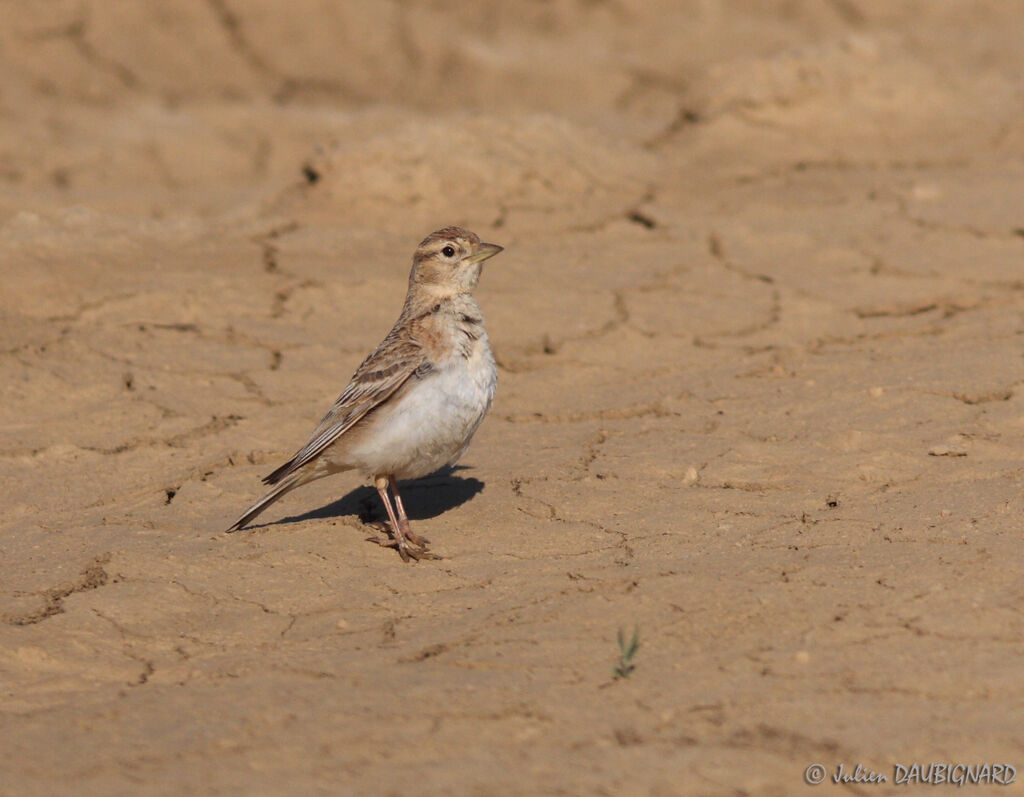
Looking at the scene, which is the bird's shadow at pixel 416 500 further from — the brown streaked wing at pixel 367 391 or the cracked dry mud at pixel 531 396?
the brown streaked wing at pixel 367 391

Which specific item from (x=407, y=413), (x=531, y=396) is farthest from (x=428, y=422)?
(x=531, y=396)

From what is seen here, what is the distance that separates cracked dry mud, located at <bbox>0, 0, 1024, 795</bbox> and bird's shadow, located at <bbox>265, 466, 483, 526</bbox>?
31mm

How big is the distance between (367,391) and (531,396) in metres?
1.40

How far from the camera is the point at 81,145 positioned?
908 cm

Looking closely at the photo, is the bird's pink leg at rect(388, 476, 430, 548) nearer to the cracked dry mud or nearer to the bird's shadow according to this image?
the cracked dry mud

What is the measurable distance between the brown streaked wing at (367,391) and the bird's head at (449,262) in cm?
31

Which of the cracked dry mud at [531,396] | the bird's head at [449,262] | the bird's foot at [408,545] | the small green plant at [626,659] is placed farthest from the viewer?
the bird's head at [449,262]

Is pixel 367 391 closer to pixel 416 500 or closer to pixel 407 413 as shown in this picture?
pixel 407 413

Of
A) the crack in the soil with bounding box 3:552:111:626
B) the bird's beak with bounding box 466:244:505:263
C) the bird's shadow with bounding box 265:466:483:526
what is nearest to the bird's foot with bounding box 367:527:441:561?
the bird's shadow with bounding box 265:466:483:526

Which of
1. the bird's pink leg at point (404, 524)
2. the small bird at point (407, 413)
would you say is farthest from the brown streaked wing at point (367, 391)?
the bird's pink leg at point (404, 524)

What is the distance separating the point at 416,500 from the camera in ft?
16.6

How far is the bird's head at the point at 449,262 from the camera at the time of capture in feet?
15.8

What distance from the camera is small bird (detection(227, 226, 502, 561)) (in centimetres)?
441

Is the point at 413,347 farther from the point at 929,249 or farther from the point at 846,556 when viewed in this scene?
the point at 929,249
